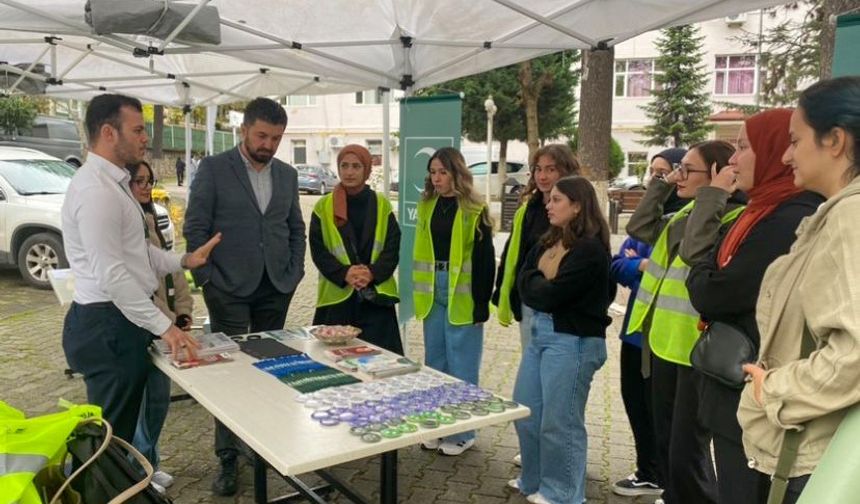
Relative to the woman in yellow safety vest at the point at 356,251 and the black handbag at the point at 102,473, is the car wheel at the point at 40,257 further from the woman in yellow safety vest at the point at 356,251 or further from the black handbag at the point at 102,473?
the black handbag at the point at 102,473

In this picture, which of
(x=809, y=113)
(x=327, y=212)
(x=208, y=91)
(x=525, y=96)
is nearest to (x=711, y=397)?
A: (x=809, y=113)

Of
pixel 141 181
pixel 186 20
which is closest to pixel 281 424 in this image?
pixel 141 181

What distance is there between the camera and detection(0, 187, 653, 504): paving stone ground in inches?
137

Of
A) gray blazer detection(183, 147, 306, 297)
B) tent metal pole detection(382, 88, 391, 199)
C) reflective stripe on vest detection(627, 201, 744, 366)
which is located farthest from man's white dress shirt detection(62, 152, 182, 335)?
tent metal pole detection(382, 88, 391, 199)

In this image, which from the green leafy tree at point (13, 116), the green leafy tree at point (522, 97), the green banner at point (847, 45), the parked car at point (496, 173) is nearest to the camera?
the green banner at point (847, 45)

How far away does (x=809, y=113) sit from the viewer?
158cm

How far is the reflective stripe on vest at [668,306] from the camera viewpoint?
2596mm

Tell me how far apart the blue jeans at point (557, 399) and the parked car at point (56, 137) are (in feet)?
49.3

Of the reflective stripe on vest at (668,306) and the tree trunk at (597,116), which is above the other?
the tree trunk at (597,116)

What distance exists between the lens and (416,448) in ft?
13.3

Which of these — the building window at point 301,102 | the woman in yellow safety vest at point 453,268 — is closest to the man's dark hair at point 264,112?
the woman in yellow safety vest at point 453,268

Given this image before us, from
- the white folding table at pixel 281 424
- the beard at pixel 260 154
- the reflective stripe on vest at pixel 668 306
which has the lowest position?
the white folding table at pixel 281 424

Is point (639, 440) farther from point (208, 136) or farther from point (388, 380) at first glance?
point (208, 136)

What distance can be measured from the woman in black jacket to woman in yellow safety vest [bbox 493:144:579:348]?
27 centimetres
